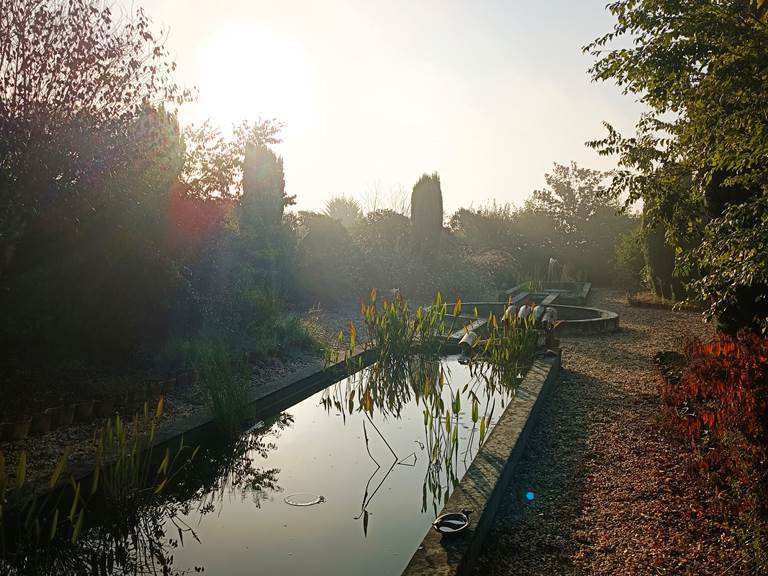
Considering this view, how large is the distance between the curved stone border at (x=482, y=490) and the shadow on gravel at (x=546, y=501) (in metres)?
0.07

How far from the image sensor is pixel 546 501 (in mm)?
3266

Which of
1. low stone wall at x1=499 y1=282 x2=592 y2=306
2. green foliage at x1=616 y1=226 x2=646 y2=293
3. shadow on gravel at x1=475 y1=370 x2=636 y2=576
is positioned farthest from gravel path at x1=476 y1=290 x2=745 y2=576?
green foliage at x1=616 y1=226 x2=646 y2=293

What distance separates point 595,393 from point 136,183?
16.0 feet

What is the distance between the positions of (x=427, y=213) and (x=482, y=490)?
1563 cm

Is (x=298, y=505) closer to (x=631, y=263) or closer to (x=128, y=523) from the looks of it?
(x=128, y=523)

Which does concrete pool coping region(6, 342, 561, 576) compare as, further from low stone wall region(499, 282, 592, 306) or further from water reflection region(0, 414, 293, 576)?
low stone wall region(499, 282, 592, 306)

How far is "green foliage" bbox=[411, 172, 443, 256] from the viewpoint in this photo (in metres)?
18.1

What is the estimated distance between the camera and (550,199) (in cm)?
3059

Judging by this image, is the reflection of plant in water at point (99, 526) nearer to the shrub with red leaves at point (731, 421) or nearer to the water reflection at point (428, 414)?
the water reflection at point (428, 414)

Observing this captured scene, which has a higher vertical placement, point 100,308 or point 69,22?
point 69,22

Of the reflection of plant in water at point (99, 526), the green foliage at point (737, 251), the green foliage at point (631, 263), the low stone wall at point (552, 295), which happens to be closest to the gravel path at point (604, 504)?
the green foliage at point (737, 251)

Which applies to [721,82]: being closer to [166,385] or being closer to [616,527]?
[616,527]

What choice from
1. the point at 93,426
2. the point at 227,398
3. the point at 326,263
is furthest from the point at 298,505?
the point at 326,263

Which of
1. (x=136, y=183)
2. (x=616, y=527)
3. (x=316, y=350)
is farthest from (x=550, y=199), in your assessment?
(x=616, y=527)
